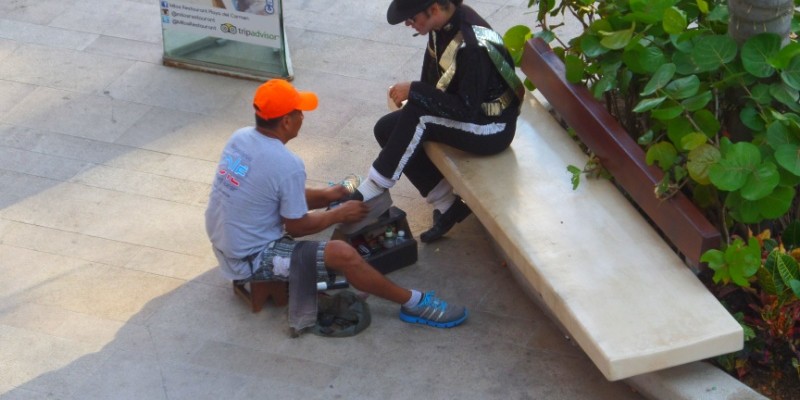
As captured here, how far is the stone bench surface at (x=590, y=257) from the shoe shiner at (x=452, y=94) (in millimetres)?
144

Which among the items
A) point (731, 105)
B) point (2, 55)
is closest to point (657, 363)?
point (731, 105)

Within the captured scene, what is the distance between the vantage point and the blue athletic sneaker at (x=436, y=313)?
18.7 feet

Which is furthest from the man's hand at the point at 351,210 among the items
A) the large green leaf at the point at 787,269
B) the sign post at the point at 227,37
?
the sign post at the point at 227,37

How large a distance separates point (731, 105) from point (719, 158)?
0.54 m

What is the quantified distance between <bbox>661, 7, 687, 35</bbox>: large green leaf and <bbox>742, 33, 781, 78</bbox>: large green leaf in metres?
0.33

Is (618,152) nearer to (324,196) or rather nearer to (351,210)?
(351,210)

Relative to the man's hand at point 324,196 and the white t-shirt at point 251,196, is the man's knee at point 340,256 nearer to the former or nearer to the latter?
the white t-shirt at point 251,196

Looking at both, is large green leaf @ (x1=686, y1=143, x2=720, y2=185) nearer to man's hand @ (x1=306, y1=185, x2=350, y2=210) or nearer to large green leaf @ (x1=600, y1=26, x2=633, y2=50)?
large green leaf @ (x1=600, y1=26, x2=633, y2=50)

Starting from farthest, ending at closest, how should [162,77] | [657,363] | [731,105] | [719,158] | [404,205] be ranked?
[162,77] → [404,205] → [731,105] → [719,158] → [657,363]

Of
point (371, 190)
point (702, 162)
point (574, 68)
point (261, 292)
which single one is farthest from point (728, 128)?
point (261, 292)

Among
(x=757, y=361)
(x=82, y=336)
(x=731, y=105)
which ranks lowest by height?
(x=82, y=336)

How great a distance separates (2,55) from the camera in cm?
844

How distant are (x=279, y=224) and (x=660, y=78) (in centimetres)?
191

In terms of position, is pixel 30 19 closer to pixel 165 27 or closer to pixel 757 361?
pixel 165 27
